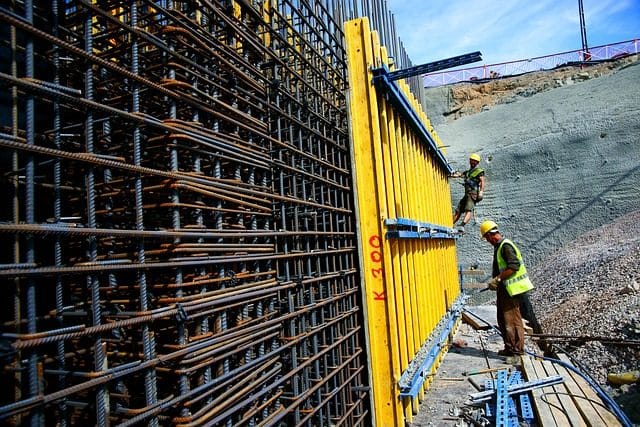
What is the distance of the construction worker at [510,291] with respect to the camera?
19.7 ft

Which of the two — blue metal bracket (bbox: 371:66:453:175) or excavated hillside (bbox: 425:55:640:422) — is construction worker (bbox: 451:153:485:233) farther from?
blue metal bracket (bbox: 371:66:453:175)

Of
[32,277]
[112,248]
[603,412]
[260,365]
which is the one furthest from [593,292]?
[32,277]

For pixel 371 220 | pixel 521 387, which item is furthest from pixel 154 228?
pixel 521 387

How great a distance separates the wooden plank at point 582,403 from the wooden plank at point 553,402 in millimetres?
175

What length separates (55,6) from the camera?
5.40 feet

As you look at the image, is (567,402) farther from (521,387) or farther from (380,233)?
(380,233)

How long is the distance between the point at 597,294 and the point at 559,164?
464 inches

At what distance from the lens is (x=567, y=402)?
15.0 feet

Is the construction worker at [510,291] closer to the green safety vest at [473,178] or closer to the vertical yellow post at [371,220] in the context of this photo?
the vertical yellow post at [371,220]

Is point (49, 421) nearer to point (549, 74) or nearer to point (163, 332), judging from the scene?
point (163, 332)

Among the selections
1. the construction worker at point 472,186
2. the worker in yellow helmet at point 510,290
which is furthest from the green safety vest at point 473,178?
the worker in yellow helmet at point 510,290

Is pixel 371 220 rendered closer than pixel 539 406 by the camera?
Yes

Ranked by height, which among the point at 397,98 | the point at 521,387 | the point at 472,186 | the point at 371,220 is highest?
the point at 397,98

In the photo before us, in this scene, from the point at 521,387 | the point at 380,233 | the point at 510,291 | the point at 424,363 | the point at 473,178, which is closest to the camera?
the point at 380,233
